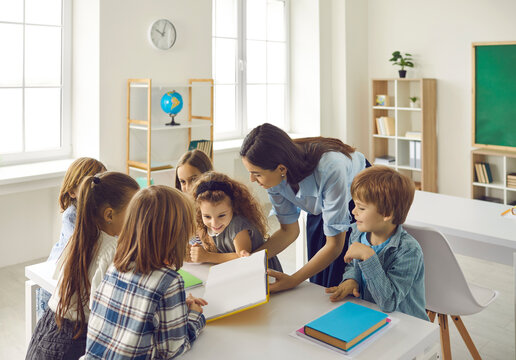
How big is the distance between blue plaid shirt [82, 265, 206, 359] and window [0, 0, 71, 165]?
307 centimetres

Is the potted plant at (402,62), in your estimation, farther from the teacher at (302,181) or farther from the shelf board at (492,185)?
the teacher at (302,181)

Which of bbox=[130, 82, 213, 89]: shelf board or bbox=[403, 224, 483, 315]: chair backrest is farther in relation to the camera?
bbox=[130, 82, 213, 89]: shelf board

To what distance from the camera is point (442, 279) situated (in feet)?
6.30

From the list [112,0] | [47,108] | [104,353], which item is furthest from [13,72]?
[104,353]

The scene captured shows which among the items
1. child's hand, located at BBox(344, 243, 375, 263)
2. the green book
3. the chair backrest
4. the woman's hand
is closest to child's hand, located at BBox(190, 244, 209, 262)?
the green book

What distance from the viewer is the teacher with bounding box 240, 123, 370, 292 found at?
1.71 meters

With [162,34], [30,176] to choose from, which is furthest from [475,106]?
[30,176]

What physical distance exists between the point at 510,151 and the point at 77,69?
391cm

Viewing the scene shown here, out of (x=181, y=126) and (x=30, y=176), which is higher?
(x=181, y=126)

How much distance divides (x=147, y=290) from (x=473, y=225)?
1.76 meters

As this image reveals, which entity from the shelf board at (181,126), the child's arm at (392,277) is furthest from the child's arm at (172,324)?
the shelf board at (181,126)

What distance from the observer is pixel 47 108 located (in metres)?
4.12

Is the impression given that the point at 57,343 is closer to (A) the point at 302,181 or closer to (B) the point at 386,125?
(A) the point at 302,181

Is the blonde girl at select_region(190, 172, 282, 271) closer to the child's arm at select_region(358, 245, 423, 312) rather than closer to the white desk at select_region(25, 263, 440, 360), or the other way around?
the white desk at select_region(25, 263, 440, 360)
